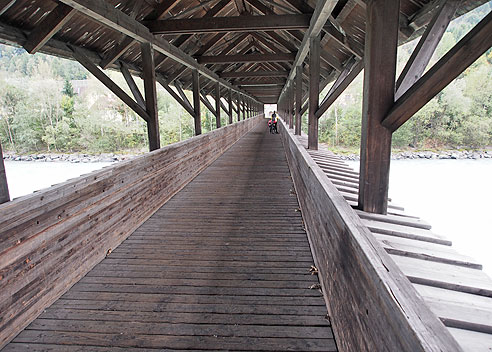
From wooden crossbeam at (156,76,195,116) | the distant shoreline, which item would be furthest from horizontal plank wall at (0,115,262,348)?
the distant shoreline

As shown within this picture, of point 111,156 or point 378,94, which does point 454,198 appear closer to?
point 378,94

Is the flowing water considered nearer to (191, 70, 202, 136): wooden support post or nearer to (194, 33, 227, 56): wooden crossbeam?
(191, 70, 202, 136): wooden support post

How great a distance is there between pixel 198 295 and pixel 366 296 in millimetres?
1780

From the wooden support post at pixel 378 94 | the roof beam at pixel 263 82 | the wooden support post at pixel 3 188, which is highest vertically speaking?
the roof beam at pixel 263 82

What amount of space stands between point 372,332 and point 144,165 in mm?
3938

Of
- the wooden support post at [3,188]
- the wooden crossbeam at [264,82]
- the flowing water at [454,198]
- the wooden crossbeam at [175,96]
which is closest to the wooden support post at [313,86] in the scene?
the wooden crossbeam at [175,96]

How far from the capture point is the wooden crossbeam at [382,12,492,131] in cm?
144

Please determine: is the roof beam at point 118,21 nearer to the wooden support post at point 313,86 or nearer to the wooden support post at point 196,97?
the wooden support post at point 196,97

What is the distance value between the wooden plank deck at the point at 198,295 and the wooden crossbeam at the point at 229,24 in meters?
3.61

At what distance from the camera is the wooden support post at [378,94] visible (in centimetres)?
221

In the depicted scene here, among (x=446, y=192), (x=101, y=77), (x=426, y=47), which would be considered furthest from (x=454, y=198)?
(x=101, y=77)

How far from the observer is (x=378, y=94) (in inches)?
89.5

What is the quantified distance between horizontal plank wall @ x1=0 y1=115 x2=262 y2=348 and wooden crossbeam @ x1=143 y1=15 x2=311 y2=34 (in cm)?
269

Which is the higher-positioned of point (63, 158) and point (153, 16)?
point (153, 16)
